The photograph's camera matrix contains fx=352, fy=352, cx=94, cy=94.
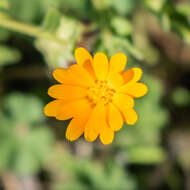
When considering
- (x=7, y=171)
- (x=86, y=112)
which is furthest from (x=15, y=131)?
(x=86, y=112)

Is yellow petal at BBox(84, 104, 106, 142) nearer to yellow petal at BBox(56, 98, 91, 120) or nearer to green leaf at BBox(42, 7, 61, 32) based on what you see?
yellow petal at BBox(56, 98, 91, 120)

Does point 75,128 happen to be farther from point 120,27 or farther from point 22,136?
point 22,136

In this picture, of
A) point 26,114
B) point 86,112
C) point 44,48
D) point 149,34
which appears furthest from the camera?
point 149,34

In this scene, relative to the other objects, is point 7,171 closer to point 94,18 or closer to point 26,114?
point 26,114

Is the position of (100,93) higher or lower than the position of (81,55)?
lower

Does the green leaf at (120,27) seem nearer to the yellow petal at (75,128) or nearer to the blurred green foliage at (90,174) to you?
the yellow petal at (75,128)

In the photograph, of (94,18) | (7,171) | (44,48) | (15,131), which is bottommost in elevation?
(7,171)

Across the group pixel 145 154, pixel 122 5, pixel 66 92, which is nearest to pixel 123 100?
pixel 66 92
